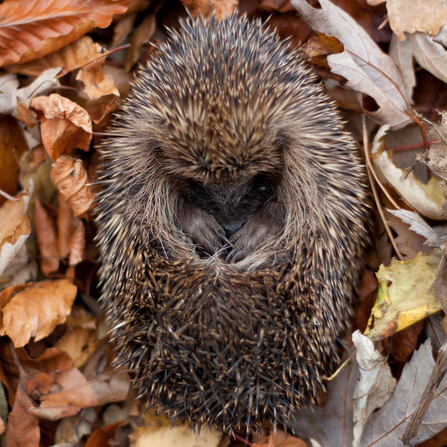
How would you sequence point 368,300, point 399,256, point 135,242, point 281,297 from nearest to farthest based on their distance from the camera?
point 281,297
point 135,242
point 399,256
point 368,300

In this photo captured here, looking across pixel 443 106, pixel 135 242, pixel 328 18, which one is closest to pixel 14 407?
pixel 135 242

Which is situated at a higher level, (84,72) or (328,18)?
(328,18)

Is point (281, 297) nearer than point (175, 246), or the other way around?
point (281, 297)

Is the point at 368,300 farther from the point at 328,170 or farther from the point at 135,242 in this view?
the point at 135,242

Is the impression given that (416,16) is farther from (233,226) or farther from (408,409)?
(408,409)

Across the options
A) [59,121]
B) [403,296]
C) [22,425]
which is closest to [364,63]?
[403,296]
